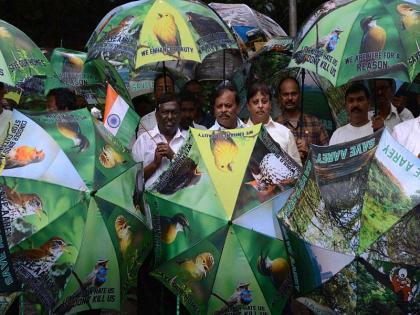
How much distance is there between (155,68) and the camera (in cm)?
963

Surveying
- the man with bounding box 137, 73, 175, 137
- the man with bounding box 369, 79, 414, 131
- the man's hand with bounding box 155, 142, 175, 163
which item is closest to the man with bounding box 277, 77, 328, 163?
the man with bounding box 369, 79, 414, 131

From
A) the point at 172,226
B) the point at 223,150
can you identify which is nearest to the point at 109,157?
the point at 172,226

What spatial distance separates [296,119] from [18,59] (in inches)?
89.5

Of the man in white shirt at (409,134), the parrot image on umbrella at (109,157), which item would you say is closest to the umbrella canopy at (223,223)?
the parrot image on umbrella at (109,157)

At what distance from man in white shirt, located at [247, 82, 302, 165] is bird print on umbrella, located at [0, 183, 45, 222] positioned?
6.78 ft

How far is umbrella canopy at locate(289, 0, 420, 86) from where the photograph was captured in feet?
23.8

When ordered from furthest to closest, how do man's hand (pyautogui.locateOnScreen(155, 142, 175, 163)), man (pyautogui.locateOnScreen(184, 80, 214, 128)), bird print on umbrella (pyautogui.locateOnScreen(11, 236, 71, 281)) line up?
man (pyautogui.locateOnScreen(184, 80, 214, 128)) → man's hand (pyautogui.locateOnScreen(155, 142, 175, 163)) → bird print on umbrella (pyautogui.locateOnScreen(11, 236, 71, 281))

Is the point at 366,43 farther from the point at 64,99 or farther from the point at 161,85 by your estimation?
the point at 64,99

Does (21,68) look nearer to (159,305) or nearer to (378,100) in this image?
(159,305)

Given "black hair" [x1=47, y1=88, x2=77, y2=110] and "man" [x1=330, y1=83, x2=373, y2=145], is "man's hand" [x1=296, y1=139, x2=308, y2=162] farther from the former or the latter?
"black hair" [x1=47, y1=88, x2=77, y2=110]

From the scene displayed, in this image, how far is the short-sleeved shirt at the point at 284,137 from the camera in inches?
300

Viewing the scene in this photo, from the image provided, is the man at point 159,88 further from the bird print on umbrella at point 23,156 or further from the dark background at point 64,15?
the dark background at point 64,15

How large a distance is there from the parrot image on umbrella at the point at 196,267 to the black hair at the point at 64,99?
2.42 metres

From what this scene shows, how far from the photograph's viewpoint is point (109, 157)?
264 inches
